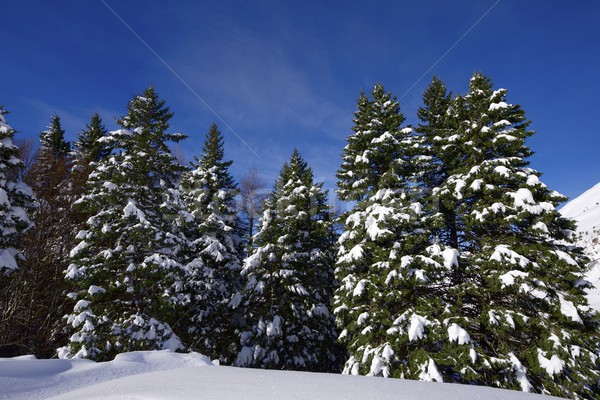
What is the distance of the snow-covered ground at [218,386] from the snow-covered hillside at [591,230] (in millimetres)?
16101

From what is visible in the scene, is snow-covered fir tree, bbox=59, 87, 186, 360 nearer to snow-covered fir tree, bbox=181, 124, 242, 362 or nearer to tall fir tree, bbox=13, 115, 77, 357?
snow-covered fir tree, bbox=181, 124, 242, 362

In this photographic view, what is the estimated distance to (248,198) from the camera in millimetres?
29547

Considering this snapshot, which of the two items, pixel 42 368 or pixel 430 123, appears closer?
pixel 42 368

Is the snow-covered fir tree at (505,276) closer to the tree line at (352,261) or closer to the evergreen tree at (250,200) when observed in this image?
the tree line at (352,261)

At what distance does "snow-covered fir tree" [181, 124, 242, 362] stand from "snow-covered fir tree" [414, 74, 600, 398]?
10.3m

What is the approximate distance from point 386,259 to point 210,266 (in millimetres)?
9563

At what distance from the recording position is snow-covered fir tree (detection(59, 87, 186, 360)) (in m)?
11.3

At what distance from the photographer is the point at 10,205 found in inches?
461

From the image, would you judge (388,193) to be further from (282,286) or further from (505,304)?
(282,286)

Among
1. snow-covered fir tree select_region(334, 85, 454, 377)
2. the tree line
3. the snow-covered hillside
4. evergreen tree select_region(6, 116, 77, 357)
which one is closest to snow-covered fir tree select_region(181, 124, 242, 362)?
the tree line

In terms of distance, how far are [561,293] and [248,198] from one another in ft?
78.2

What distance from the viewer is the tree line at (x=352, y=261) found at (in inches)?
405

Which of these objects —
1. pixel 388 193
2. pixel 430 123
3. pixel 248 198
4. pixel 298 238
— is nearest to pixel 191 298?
pixel 298 238

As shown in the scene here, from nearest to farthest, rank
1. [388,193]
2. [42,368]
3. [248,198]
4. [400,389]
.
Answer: [400,389] → [42,368] → [388,193] → [248,198]
